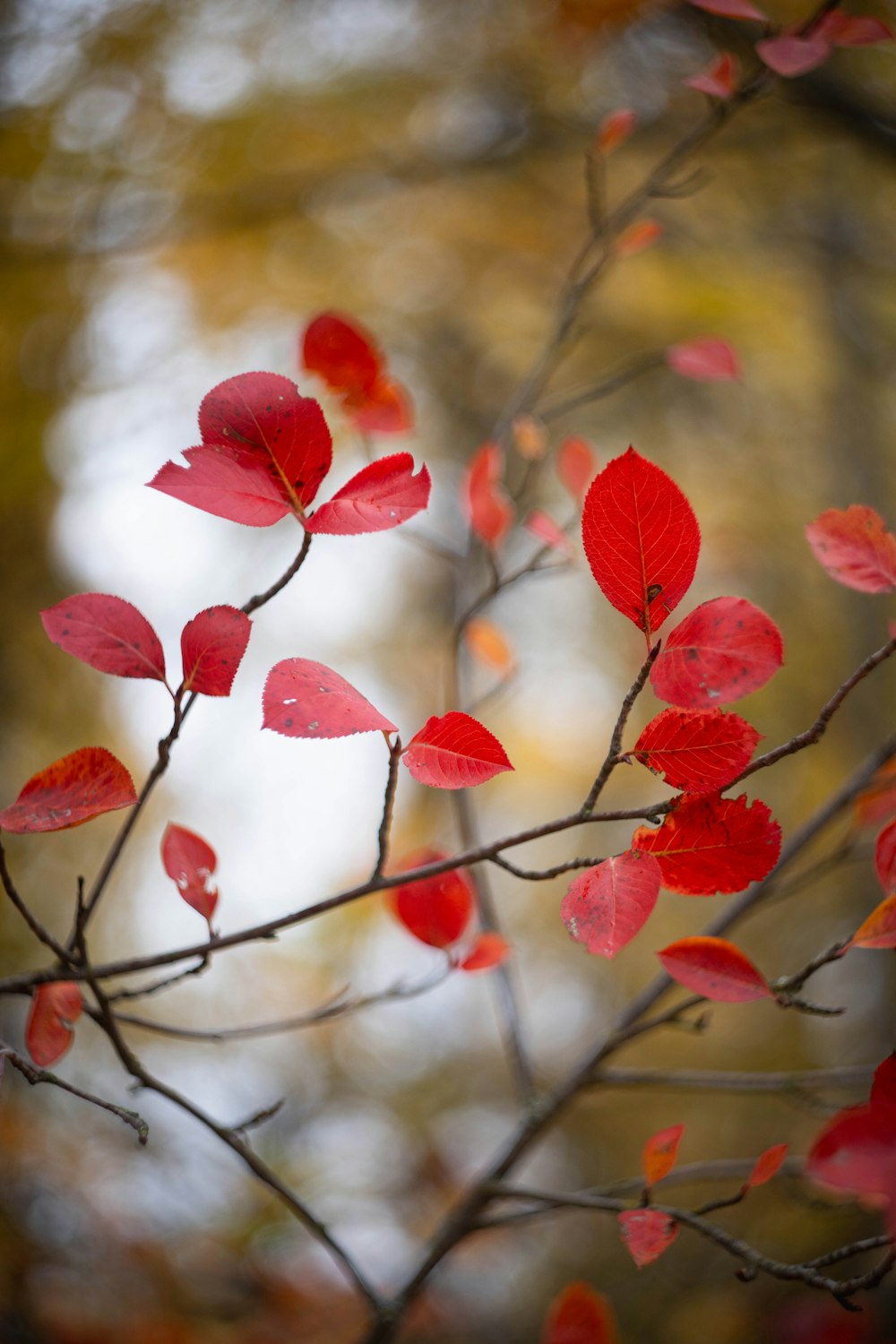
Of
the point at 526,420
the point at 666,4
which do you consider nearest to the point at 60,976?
the point at 526,420

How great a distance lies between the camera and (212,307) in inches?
66.5

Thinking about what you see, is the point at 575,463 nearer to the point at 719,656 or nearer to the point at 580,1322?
the point at 719,656

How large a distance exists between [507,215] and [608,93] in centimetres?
37

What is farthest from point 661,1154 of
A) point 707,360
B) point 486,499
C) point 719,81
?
point 719,81

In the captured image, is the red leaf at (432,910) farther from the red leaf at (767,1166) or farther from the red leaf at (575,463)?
the red leaf at (575,463)

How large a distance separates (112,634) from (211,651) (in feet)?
0.16

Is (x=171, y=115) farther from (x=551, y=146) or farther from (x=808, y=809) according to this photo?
(x=808, y=809)

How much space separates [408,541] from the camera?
3.63ft

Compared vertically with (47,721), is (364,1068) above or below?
below

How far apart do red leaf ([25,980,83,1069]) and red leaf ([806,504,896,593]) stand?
0.41m

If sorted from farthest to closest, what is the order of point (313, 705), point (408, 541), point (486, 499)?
point (408, 541), point (486, 499), point (313, 705)

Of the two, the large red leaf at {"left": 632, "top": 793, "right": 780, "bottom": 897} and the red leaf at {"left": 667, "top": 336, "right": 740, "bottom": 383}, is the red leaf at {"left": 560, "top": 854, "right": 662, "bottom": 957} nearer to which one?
the large red leaf at {"left": 632, "top": 793, "right": 780, "bottom": 897}

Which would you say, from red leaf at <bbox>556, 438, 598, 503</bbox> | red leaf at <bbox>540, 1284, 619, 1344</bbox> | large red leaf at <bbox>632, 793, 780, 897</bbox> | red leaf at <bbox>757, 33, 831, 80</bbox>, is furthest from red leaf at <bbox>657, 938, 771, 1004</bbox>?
red leaf at <bbox>757, 33, 831, 80</bbox>

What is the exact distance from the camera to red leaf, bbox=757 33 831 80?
0.53 m
